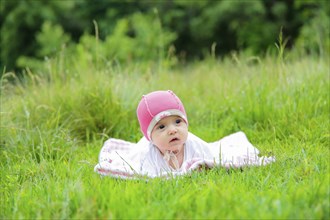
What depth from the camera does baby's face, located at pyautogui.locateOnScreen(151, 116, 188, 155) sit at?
11.8 ft

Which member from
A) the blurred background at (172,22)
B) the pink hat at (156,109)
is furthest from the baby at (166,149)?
the blurred background at (172,22)

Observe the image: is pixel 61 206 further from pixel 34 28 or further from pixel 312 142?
pixel 34 28

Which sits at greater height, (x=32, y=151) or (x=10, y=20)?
(x=10, y=20)

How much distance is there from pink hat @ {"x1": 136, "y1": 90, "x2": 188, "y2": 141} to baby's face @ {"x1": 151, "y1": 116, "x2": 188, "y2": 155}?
40 millimetres

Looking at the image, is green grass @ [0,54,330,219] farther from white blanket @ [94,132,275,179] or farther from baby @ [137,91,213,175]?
baby @ [137,91,213,175]

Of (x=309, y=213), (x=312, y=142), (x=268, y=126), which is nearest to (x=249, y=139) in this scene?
(x=268, y=126)

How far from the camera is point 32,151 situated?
13.1 feet

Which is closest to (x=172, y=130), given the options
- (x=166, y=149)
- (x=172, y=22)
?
(x=166, y=149)

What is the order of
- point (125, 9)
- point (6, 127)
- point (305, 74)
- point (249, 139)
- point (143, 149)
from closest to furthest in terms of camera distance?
1. point (143, 149)
2. point (6, 127)
3. point (249, 139)
4. point (305, 74)
5. point (125, 9)

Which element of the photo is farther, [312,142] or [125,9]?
[125,9]

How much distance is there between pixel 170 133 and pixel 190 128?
1.19m

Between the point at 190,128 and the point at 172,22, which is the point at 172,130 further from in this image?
the point at 172,22

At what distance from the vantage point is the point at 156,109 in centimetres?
359

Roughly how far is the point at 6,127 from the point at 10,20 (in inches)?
371
